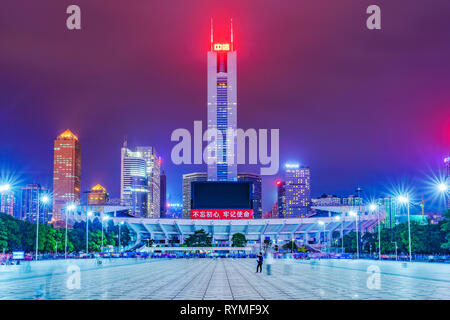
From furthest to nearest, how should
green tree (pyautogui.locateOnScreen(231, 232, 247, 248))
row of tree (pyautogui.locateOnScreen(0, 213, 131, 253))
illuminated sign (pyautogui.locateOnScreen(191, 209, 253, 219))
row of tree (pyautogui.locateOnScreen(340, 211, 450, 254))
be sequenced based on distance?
green tree (pyautogui.locateOnScreen(231, 232, 247, 248)) < illuminated sign (pyautogui.locateOnScreen(191, 209, 253, 219)) < row of tree (pyautogui.locateOnScreen(340, 211, 450, 254)) < row of tree (pyautogui.locateOnScreen(0, 213, 131, 253))

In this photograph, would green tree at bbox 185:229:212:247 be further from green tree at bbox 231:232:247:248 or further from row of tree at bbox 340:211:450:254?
row of tree at bbox 340:211:450:254

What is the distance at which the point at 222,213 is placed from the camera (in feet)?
466

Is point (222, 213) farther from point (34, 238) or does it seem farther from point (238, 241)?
point (34, 238)

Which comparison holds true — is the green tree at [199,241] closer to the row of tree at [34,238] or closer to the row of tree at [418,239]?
the row of tree at [34,238]

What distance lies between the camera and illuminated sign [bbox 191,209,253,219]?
142 m

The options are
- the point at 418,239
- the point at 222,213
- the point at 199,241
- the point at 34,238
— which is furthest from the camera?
the point at 199,241

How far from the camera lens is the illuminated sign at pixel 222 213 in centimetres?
14175

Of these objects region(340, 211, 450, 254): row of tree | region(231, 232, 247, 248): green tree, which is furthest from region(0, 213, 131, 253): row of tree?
region(340, 211, 450, 254): row of tree

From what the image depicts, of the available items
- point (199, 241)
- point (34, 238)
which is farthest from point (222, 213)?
point (34, 238)

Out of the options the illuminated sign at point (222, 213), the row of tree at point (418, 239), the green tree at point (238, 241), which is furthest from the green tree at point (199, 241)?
the row of tree at point (418, 239)

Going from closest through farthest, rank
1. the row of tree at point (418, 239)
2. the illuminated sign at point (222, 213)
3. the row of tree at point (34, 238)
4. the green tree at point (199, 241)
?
the row of tree at point (34, 238) < the row of tree at point (418, 239) < the illuminated sign at point (222, 213) < the green tree at point (199, 241)
